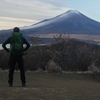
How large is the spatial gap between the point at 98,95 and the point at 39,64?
1088cm

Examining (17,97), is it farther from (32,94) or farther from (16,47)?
(16,47)

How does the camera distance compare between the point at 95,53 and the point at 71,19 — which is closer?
the point at 95,53

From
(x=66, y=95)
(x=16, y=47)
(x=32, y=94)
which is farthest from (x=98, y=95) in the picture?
(x=16, y=47)

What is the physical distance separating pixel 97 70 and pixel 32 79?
138 inches

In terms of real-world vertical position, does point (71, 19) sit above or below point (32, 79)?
above

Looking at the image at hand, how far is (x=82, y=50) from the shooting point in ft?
79.0

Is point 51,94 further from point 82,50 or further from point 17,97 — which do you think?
point 82,50

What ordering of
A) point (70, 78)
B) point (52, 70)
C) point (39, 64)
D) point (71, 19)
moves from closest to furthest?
point (70, 78) → point (52, 70) → point (39, 64) → point (71, 19)

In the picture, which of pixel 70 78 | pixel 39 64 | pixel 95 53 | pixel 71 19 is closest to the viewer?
pixel 70 78

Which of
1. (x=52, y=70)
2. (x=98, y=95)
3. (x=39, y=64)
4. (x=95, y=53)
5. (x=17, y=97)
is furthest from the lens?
(x=95, y=53)

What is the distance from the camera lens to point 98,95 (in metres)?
9.52

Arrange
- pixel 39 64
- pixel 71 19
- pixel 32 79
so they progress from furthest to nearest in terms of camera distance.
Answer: pixel 71 19, pixel 39 64, pixel 32 79

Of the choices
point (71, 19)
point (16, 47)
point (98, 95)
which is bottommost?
point (98, 95)

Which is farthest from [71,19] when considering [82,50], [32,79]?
[32,79]
